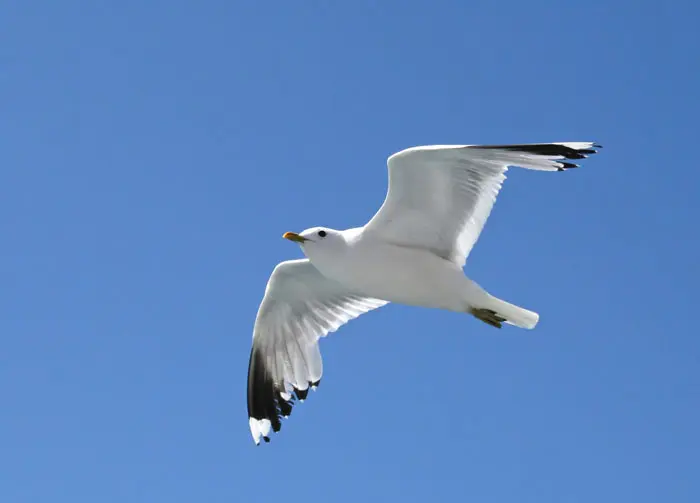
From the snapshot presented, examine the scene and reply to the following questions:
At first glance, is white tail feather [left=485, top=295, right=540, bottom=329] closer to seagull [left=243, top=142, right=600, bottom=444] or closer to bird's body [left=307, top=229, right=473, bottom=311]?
seagull [left=243, top=142, right=600, bottom=444]

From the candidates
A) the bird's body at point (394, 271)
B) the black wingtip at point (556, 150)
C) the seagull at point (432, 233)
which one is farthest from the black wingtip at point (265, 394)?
the black wingtip at point (556, 150)

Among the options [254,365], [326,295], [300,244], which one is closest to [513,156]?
[300,244]

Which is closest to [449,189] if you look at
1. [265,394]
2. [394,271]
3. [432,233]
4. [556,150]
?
[432,233]

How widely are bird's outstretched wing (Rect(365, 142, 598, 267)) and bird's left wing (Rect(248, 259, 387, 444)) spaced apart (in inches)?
51.3

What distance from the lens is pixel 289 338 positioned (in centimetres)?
889

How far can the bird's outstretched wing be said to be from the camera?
22.1 ft

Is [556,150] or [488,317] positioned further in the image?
[488,317]

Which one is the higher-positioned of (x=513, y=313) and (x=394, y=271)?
(x=394, y=271)

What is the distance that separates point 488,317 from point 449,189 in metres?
1.03

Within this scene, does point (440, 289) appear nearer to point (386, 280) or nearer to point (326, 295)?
point (386, 280)

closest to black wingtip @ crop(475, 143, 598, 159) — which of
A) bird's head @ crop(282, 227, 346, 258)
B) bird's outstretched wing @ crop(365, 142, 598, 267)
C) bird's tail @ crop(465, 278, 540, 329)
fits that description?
bird's outstretched wing @ crop(365, 142, 598, 267)

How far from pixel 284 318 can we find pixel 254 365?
1.76 feet

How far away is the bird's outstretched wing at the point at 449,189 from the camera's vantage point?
6727 mm

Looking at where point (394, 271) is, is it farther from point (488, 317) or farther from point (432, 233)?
point (488, 317)
